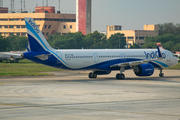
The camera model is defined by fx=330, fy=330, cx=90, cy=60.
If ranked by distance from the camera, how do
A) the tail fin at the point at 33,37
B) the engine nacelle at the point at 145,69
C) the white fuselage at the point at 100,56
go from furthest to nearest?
the engine nacelle at the point at 145,69 < the white fuselage at the point at 100,56 < the tail fin at the point at 33,37

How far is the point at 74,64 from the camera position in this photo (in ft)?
145

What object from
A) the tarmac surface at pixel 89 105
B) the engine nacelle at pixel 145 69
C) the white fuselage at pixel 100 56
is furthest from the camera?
the engine nacelle at pixel 145 69

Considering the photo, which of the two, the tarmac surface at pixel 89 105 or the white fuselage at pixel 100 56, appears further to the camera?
the white fuselage at pixel 100 56

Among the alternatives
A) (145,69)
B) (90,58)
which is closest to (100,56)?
(90,58)

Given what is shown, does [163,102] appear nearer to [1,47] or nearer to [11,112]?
[11,112]

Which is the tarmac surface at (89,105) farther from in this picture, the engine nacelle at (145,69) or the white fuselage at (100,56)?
the engine nacelle at (145,69)

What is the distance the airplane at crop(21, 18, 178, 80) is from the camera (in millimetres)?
43000

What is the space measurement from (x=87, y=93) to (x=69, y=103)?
6.06 m

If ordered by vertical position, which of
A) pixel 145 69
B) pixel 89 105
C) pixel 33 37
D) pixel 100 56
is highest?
pixel 33 37

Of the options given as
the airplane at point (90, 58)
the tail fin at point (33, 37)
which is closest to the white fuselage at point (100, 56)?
the airplane at point (90, 58)

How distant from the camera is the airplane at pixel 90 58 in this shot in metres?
43.0

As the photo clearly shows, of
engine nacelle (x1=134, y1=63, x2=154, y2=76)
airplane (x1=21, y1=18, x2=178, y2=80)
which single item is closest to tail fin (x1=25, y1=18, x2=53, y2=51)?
airplane (x1=21, y1=18, x2=178, y2=80)

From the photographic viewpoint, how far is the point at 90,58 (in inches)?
1779

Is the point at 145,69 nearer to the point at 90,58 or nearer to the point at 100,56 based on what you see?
the point at 100,56
